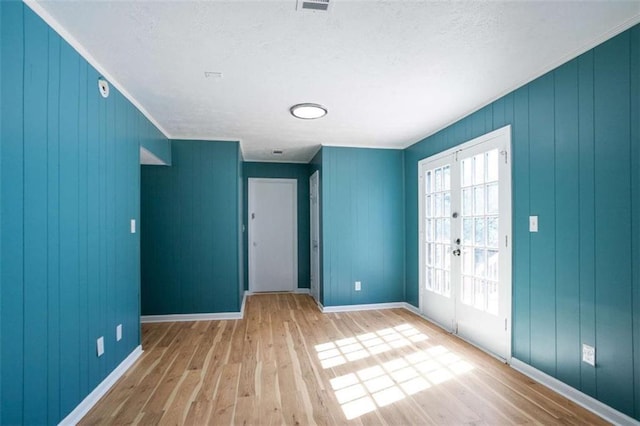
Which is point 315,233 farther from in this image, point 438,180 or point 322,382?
point 322,382

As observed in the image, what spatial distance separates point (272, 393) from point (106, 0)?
2661 mm

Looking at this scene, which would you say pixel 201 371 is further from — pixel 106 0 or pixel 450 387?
pixel 106 0

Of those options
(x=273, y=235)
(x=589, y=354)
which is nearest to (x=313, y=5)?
(x=589, y=354)

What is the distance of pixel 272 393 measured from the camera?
7.50 feet

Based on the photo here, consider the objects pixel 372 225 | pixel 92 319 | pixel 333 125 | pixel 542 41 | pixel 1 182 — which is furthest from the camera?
pixel 372 225

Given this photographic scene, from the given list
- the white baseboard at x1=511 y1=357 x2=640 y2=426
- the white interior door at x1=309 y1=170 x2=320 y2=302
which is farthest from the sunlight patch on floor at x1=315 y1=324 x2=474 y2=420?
the white interior door at x1=309 y1=170 x2=320 y2=302

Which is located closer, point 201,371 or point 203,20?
point 203,20

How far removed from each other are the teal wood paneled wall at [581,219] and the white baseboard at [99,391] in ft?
11.0

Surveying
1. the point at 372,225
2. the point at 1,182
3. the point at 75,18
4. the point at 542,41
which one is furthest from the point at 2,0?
the point at 372,225

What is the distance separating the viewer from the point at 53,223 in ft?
5.74

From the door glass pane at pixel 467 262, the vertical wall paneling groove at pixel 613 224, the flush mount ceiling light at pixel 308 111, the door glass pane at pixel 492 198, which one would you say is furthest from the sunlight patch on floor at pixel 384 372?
the flush mount ceiling light at pixel 308 111

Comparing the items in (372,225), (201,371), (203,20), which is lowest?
(201,371)

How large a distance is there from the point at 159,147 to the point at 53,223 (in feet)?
6.98

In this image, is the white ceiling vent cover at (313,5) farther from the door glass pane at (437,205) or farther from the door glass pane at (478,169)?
the door glass pane at (437,205)
